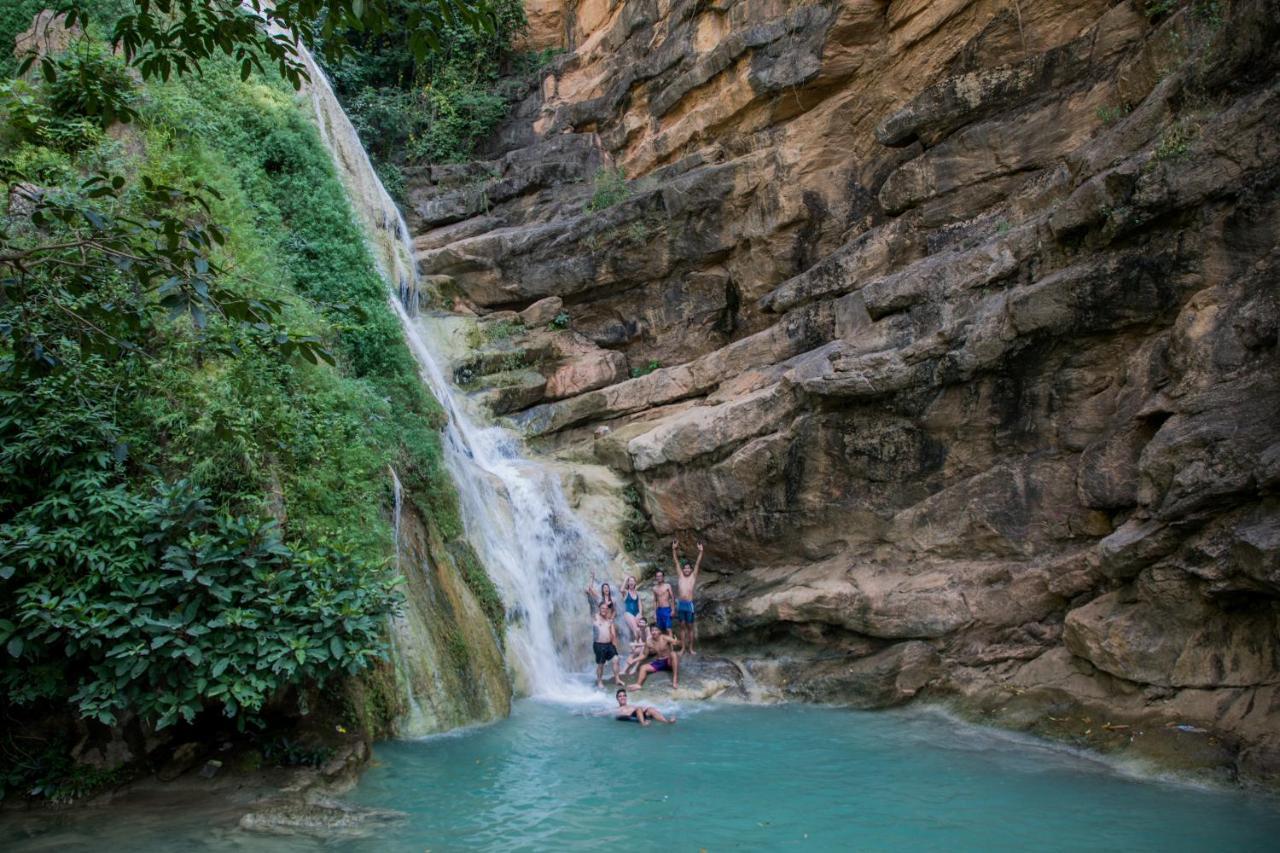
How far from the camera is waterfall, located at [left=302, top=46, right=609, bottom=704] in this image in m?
13.0

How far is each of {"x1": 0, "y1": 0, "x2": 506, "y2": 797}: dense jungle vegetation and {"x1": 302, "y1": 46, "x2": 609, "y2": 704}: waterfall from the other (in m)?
2.17

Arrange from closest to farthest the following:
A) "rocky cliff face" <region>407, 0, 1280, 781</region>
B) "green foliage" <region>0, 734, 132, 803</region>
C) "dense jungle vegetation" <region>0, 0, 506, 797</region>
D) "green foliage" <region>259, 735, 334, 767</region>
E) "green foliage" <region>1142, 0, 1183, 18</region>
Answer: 1. "dense jungle vegetation" <region>0, 0, 506, 797</region>
2. "green foliage" <region>0, 734, 132, 803</region>
3. "green foliage" <region>259, 735, 334, 767</region>
4. "rocky cliff face" <region>407, 0, 1280, 781</region>
5. "green foliage" <region>1142, 0, 1183, 18</region>

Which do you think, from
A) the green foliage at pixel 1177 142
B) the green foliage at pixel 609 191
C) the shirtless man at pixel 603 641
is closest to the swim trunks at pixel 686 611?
the shirtless man at pixel 603 641

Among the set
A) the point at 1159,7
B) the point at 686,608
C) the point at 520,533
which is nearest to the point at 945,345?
the point at 686,608

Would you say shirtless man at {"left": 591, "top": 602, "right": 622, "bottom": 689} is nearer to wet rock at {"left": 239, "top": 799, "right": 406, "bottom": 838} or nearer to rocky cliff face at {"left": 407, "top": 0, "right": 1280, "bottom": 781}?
rocky cliff face at {"left": 407, "top": 0, "right": 1280, "bottom": 781}

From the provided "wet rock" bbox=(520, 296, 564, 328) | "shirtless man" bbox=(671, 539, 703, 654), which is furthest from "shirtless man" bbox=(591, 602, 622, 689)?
"wet rock" bbox=(520, 296, 564, 328)

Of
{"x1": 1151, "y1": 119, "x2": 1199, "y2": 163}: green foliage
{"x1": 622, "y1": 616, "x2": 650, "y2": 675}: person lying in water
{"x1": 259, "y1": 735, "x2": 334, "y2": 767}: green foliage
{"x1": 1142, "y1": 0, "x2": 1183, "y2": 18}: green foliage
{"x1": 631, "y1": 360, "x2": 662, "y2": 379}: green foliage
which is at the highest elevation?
{"x1": 1142, "y1": 0, "x2": 1183, "y2": 18}: green foliage

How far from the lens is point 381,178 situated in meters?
22.1

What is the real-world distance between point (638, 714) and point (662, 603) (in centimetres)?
281

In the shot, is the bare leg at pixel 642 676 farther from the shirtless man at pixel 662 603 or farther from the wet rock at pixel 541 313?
the wet rock at pixel 541 313

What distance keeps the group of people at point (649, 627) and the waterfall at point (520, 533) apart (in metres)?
0.47

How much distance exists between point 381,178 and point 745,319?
34.0 ft

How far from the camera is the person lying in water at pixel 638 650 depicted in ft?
41.1

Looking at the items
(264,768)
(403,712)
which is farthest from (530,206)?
(264,768)
